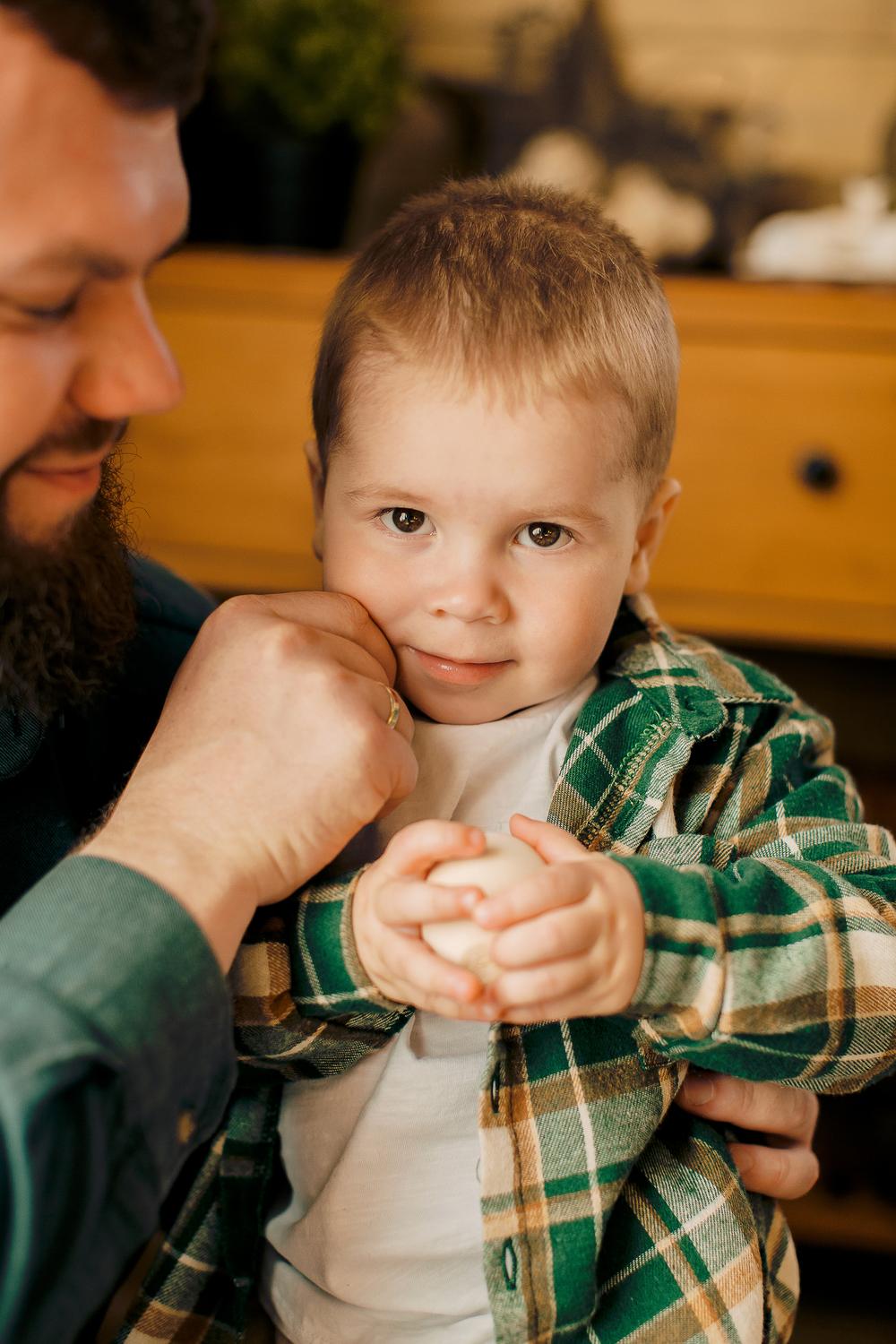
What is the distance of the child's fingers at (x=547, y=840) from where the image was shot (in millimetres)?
752

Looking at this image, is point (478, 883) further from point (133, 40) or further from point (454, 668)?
point (133, 40)

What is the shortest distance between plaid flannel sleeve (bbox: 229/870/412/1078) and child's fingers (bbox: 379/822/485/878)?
6cm

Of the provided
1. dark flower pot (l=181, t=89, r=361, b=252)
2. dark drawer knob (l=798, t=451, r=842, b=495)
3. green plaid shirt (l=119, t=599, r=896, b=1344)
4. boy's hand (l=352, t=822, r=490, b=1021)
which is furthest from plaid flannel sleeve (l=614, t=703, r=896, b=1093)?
dark flower pot (l=181, t=89, r=361, b=252)

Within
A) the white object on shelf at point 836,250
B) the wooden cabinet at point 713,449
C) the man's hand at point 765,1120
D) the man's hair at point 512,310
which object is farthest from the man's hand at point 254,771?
the white object on shelf at point 836,250

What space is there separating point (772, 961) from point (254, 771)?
1.10 ft

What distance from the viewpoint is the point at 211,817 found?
729 mm

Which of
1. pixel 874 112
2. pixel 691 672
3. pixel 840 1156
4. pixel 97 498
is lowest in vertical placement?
pixel 840 1156

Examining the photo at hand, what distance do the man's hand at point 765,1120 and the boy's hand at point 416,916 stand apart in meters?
0.25

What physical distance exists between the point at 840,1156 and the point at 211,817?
145cm

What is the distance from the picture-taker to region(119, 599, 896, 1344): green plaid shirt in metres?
0.78

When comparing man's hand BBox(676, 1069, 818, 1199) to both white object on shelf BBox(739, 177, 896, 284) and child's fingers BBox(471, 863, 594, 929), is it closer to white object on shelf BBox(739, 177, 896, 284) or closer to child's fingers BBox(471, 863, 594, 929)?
child's fingers BBox(471, 863, 594, 929)

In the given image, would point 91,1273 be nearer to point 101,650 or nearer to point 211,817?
point 211,817

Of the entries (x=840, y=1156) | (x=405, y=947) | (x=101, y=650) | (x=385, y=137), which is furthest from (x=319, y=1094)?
(x=385, y=137)

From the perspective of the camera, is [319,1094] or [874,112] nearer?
[319,1094]
